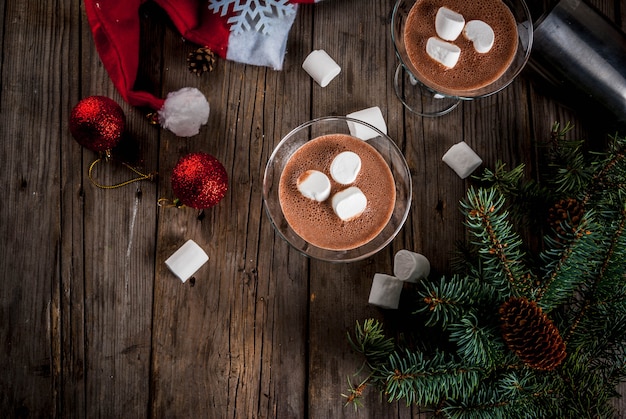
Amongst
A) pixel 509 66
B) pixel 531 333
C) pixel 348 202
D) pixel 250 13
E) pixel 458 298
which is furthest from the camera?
pixel 250 13

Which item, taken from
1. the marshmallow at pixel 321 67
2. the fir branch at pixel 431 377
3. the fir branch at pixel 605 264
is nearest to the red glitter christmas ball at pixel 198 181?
the marshmallow at pixel 321 67

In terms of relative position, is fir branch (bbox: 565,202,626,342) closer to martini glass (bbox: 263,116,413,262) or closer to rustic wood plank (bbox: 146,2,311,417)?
martini glass (bbox: 263,116,413,262)

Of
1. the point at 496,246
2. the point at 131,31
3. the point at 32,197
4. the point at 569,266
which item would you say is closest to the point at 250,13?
the point at 131,31

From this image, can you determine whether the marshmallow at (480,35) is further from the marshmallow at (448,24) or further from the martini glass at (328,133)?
the martini glass at (328,133)

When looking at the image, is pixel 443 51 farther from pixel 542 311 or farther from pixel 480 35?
pixel 542 311

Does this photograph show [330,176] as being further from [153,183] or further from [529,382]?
[529,382]

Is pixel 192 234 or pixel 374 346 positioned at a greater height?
pixel 192 234

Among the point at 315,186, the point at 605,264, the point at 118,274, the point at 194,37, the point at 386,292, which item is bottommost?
the point at 386,292
